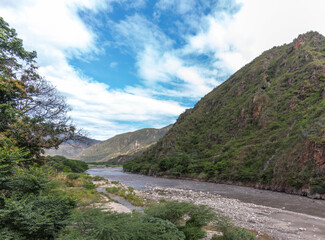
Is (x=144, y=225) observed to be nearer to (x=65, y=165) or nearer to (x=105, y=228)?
(x=105, y=228)

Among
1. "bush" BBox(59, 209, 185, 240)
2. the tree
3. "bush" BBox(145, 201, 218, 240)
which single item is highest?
the tree

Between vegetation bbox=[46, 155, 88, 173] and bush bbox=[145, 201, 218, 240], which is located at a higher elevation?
bush bbox=[145, 201, 218, 240]

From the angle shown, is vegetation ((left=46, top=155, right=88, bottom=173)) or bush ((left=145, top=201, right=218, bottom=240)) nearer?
bush ((left=145, top=201, right=218, bottom=240))

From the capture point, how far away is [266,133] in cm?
5794

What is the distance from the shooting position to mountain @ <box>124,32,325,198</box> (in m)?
32.8

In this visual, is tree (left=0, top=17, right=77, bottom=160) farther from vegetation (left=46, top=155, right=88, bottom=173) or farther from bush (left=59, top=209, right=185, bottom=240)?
vegetation (left=46, top=155, right=88, bottom=173)

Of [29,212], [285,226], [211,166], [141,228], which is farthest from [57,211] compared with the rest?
[211,166]

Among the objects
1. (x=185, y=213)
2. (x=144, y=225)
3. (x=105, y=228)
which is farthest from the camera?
(x=185, y=213)

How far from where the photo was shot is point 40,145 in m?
13.1

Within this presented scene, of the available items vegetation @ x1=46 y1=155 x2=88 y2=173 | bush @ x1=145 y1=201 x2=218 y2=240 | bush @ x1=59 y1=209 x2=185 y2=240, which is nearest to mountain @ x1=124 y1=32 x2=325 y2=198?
bush @ x1=145 y1=201 x2=218 y2=240

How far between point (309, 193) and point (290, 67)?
7219 cm

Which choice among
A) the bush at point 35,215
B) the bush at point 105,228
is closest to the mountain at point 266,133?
the bush at point 105,228

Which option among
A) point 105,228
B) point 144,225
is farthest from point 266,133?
point 105,228

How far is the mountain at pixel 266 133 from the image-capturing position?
32.8m
